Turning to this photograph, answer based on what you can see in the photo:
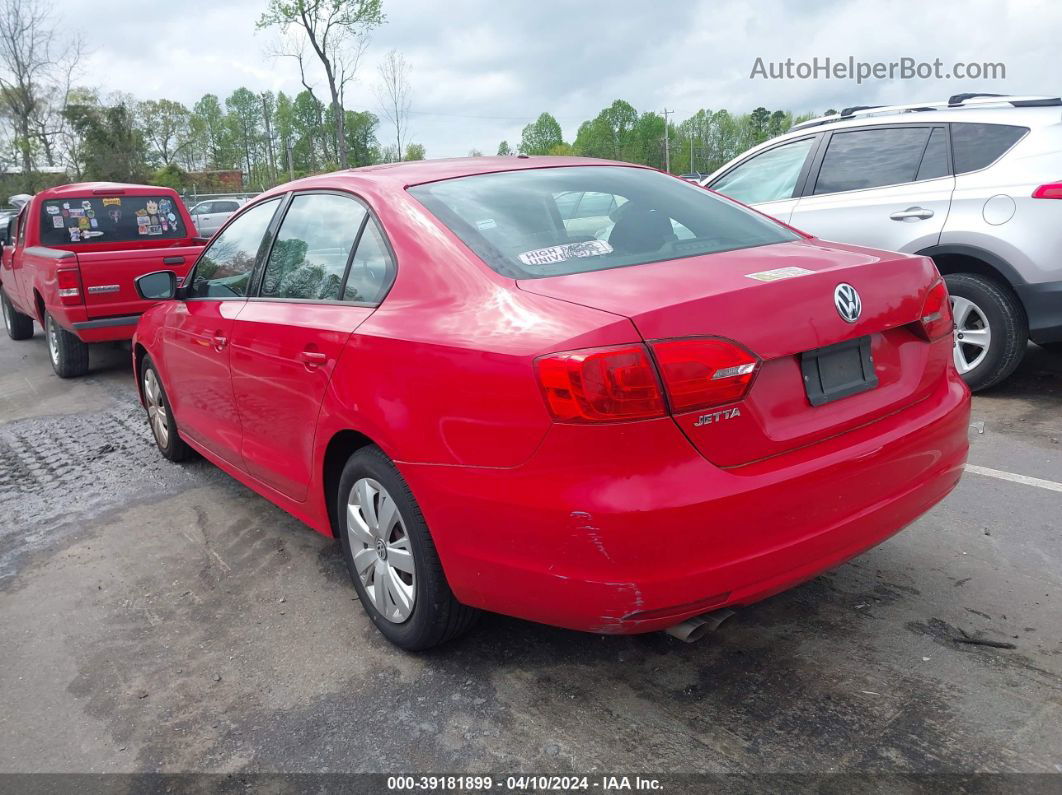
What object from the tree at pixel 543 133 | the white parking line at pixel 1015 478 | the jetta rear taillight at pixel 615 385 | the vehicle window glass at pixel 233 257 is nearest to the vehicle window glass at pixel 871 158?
the white parking line at pixel 1015 478

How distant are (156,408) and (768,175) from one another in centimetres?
487

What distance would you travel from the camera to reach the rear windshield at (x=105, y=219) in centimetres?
912

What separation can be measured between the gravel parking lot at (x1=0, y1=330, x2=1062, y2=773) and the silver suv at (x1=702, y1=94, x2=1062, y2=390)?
5.74 feet

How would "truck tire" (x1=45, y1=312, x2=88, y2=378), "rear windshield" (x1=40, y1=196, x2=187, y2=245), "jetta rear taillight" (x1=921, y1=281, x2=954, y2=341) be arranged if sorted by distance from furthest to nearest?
"rear windshield" (x1=40, y1=196, x2=187, y2=245), "truck tire" (x1=45, y1=312, x2=88, y2=378), "jetta rear taillight" (x1=921, y1=281, x2=954, y2=341)

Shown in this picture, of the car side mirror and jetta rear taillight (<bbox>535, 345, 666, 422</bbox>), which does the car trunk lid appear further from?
the car side mirror

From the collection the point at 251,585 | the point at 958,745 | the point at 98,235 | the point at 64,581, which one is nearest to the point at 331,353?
the point at 251,585

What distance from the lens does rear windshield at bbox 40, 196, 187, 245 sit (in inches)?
359

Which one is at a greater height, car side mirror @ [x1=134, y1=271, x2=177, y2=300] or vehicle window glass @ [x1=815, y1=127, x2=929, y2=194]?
vehicle window glass @ [x1=815, y1=127, x2=929, y2=194]

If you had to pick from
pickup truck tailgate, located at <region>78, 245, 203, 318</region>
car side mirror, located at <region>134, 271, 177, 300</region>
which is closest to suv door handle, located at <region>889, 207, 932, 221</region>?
car side mirror, located at <region>134, 271, 177, 300</region>

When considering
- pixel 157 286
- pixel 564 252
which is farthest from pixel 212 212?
pixel 564 252

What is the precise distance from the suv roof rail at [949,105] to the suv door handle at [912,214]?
0.84 meters

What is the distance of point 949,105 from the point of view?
244 inches

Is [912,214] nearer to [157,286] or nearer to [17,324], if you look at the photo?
[157,286]

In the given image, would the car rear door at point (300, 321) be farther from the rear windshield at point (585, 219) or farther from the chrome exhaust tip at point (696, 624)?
the chrome exhaust tip at point (696, 624)
